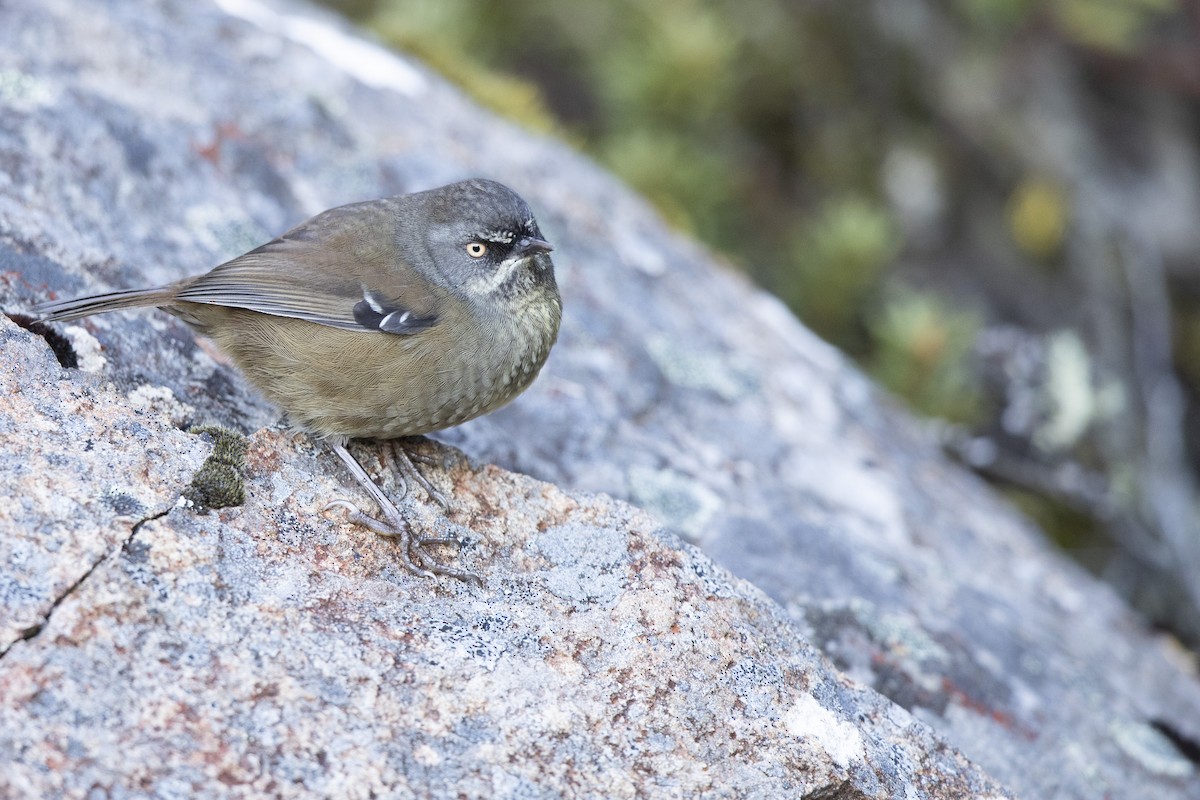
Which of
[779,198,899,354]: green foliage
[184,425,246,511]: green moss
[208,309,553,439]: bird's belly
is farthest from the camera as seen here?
[779,198,899,354]: green foliage

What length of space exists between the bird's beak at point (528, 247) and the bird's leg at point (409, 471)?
2.87ft

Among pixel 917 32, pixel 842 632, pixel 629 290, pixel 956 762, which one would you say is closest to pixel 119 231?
pixel 629 290

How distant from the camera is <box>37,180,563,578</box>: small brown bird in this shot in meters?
3.90

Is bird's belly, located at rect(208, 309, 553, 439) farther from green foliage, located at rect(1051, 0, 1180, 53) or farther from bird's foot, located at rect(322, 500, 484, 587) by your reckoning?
green foliage, located at rect(1051, 0, 1180, 53)

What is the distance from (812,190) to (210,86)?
4572 mm

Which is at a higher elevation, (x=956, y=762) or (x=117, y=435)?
(x=956, y=762)

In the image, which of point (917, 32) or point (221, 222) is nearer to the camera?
point (221, 222)

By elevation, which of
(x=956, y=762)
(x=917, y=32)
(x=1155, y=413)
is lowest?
(x=956, y=762)

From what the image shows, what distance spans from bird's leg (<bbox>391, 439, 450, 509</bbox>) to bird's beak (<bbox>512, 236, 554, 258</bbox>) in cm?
87

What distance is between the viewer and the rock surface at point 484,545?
2.84 metres

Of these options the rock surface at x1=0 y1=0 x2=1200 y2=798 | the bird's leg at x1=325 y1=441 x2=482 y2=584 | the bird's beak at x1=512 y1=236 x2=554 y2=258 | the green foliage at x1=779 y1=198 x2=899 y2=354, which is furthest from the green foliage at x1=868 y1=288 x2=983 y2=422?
the bird's leg at x1=325 y1=441 x2=482 y2=584

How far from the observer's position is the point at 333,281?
163 inches

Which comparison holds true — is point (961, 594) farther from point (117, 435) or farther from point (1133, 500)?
point (117, 435)

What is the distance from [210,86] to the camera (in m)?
5.48
